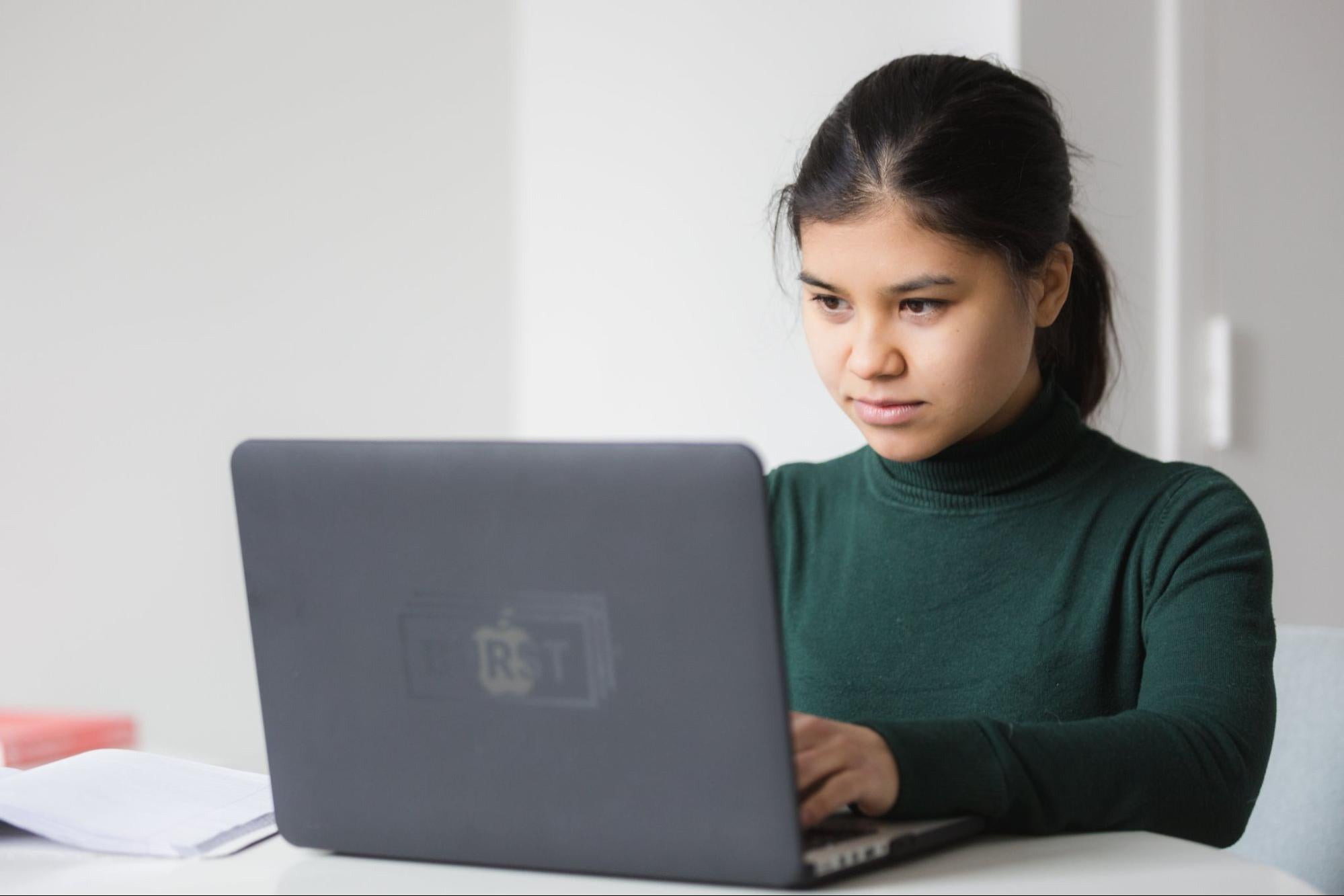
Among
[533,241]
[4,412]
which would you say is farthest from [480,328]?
[4,412]

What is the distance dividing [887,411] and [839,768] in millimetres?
399

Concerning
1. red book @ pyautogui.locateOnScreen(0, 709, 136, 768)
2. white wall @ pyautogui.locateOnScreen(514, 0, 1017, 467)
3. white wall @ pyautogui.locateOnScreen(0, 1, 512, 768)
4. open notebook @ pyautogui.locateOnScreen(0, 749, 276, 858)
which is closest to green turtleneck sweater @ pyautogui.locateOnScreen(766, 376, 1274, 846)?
open notebook @ pyautogui.locateOnScreen(0, 749, 276, 858)

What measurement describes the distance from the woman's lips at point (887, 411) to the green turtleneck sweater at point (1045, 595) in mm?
171

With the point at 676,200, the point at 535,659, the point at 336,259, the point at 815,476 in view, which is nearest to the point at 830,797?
the point at 535,659

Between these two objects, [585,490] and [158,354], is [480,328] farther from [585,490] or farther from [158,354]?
[585,490]

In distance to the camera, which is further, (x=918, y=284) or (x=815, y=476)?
(x=815, y=476)

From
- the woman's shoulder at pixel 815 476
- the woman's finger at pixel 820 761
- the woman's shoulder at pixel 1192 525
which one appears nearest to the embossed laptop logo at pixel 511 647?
A: the woman's finger at pixel 820 761

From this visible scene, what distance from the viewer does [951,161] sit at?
109 cm

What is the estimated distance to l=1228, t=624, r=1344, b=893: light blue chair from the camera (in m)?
1.17

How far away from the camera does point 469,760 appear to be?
725 millimetres

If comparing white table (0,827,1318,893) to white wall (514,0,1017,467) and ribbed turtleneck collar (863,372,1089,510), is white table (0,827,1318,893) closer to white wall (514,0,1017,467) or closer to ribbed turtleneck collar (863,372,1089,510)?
ribbed turtleneck collar (863,372,1089,510)

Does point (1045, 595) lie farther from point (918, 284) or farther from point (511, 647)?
point (511, 647)

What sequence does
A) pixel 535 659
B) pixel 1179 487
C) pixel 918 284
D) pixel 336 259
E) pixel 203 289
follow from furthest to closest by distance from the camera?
pixel 336 259 → pixel 203 289 → pixel 1179 487 → pixel 918 284 → pixel 535 659

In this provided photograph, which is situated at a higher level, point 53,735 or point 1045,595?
point 1045,595
